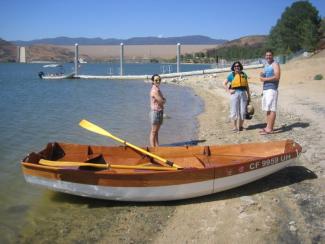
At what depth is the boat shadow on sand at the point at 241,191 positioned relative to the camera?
7512 millimetres

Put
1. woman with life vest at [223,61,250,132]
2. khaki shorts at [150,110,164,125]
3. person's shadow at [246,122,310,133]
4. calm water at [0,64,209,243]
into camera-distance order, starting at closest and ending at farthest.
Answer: calm water at [0,64,209,243], khaki shorts at [150,110,164,125], woman with life vest at [223,61,250,132], person's shadow at [246,122,310,133]

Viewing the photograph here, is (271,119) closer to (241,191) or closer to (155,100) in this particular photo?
(155,100)

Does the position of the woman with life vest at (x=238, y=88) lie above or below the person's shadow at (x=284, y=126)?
above

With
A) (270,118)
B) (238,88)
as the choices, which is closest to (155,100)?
(238,88)

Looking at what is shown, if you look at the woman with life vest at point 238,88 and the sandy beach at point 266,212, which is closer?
the sandy beach at point 266,212

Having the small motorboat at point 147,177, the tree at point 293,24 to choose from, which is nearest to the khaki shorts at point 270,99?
the small motorboat at point 147,177

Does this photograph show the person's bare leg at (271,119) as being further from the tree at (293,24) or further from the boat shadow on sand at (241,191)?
the tree at (293,24)

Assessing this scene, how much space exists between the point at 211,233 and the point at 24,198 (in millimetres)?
4139

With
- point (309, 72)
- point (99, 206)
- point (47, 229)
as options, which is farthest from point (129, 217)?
point (309, 72)

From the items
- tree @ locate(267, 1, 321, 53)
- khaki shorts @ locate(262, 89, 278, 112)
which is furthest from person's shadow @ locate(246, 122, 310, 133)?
tree @ locate(267, 1, 321, 53)

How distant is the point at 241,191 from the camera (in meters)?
7.68

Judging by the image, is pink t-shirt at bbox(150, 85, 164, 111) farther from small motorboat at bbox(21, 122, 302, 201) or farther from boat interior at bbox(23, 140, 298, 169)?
small motorboat at bbox(21, 122, 302, 201)

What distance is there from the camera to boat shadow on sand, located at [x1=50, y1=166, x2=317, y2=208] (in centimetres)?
751

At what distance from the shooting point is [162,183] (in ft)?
23.1
